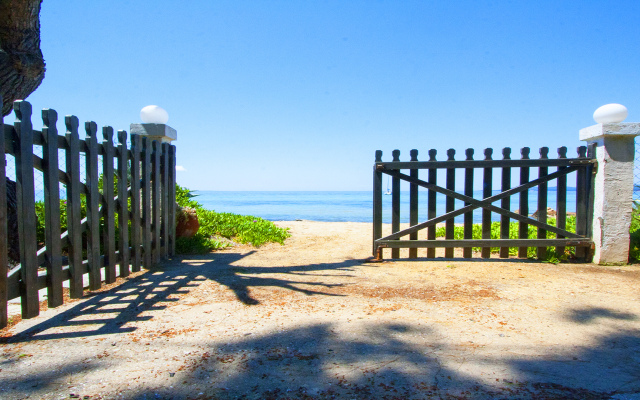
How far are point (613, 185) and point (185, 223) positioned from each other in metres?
6.52

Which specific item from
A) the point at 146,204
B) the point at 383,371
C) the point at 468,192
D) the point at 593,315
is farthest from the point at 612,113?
the point at 146,204

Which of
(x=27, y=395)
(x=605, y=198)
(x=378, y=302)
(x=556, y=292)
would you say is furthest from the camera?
(x=605, y=198)

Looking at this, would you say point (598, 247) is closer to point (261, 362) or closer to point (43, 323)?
point (261, 362)

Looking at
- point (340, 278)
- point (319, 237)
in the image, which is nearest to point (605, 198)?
point (340, 278)

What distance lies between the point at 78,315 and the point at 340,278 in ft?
8.83

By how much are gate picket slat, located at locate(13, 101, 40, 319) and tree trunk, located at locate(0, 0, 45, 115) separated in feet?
8.52

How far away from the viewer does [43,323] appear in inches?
130

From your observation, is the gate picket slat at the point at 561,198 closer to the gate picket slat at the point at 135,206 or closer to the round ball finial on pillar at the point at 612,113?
the round ball finial on pillar at the point at 612,113

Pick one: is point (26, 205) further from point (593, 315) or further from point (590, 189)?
point (590, 189)

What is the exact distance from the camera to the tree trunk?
16.9ft

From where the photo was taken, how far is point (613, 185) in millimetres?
5613

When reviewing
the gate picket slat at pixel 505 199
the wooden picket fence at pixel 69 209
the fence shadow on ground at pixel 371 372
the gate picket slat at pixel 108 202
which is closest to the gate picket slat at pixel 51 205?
the wooden picket fence at pixel 69 209

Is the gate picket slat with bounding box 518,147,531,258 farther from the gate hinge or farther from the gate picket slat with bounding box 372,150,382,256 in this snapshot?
the gate picket slat with bounding box 372,150,382,256

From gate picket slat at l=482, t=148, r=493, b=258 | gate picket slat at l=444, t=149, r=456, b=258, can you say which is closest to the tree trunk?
gate picket slat at l=444, t=149, r=456, b=258
